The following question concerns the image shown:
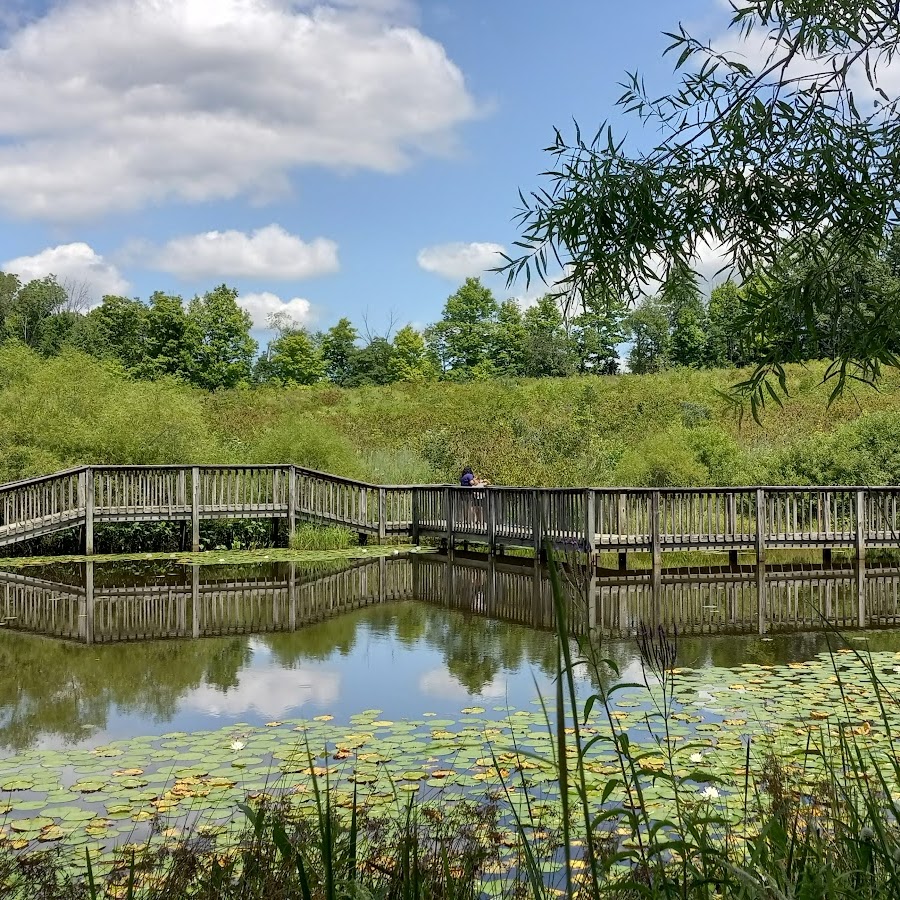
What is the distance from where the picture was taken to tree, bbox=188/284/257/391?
184 feet

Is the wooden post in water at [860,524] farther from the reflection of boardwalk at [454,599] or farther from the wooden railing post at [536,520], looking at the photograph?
the wooden railing post at [536,520]

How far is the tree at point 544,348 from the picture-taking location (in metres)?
53.2

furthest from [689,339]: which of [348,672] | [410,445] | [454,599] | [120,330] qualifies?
[348,672]

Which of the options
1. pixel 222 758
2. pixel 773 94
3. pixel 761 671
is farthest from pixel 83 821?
pixel 761 671

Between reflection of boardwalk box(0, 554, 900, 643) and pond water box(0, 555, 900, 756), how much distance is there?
4cm

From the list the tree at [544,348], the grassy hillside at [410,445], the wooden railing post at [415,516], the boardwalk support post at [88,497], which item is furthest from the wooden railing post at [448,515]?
the tree at [544,348]

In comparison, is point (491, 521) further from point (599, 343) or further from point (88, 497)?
point (599, 343)

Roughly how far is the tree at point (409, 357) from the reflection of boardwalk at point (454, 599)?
1497 inches

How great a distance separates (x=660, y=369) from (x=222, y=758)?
47.2m

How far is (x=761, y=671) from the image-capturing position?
888 centimetres

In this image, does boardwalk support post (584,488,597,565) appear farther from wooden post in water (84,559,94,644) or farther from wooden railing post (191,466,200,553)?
wooden railing post (191,466,200,553)

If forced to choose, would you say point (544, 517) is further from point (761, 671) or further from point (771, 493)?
point (761, 671)

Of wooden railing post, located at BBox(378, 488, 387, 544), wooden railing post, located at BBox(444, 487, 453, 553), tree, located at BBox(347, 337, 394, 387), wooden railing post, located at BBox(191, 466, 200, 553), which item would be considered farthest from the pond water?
tree, located at BBox(347, 337, 394, 387)

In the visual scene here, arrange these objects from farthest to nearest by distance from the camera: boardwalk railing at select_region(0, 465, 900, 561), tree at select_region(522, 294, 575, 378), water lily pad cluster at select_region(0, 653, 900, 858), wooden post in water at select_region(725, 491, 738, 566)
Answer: tree at select_region(522, 294, 575, 378), wooden post in water at select_region(725, 491, 738, 566), boardwalk railing at select_region(0, 465, 900, 561), water lily pad cluster at select_region(0, 653, 900, 858)
